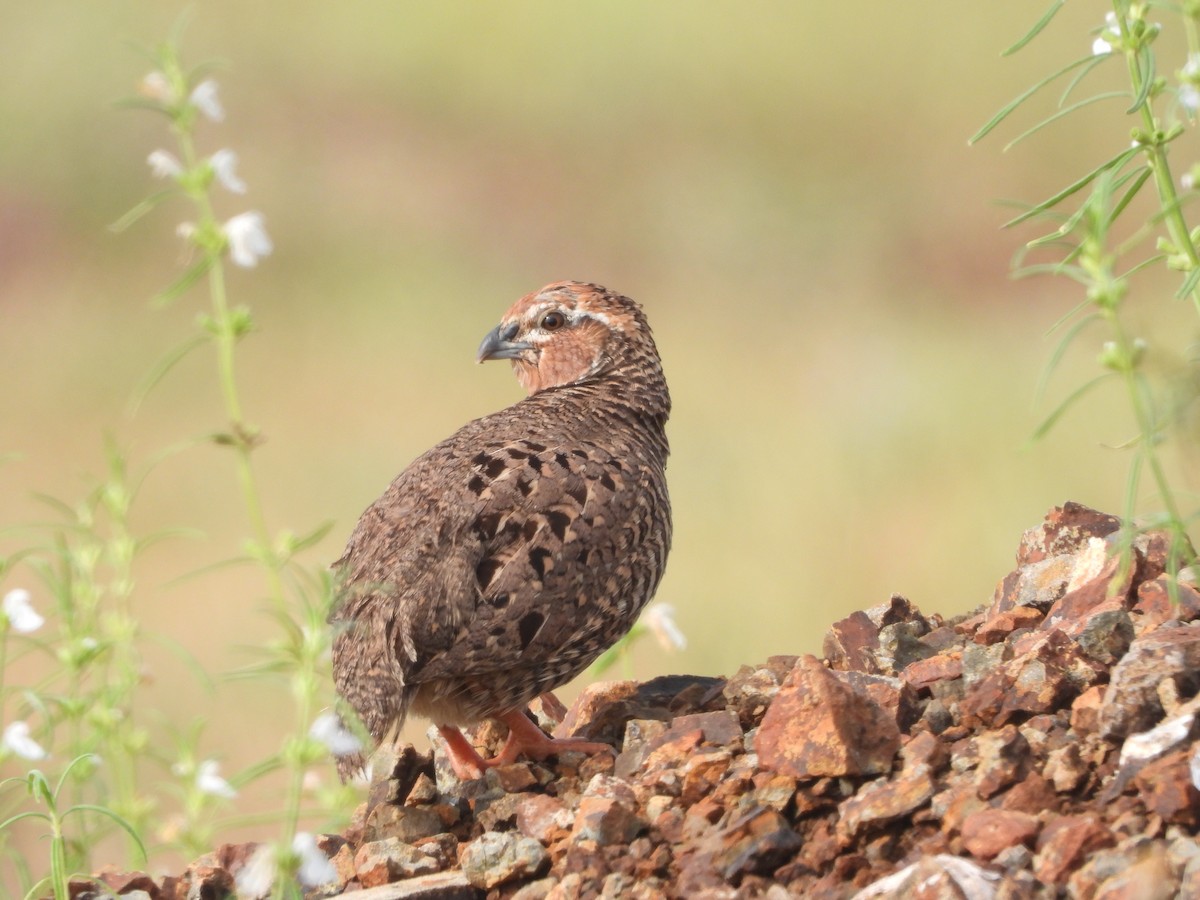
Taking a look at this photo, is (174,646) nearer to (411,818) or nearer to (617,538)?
(411,818)

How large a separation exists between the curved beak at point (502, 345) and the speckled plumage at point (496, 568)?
78cm

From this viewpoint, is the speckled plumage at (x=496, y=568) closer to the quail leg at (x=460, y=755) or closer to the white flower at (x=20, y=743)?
the quail leg at (x=460, y=755)

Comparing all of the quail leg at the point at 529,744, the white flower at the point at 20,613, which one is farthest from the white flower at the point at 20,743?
the quail leg at the point at 529,744

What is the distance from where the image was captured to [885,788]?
119 inches

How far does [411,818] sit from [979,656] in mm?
1634

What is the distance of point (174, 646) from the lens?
3.14 metres

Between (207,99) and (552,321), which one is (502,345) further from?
(207,99)

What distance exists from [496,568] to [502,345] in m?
1.77

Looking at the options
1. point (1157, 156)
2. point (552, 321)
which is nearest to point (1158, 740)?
point (1157, 156)

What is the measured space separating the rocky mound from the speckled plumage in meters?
0.31

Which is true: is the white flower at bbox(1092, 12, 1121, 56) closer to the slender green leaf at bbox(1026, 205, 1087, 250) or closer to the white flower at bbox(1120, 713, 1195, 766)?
the slender green leaf at bbox(1026, 205, 1087, 250)

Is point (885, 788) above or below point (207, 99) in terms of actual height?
below

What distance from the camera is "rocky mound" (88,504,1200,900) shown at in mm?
2697

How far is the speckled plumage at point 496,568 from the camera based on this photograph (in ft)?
13.2
